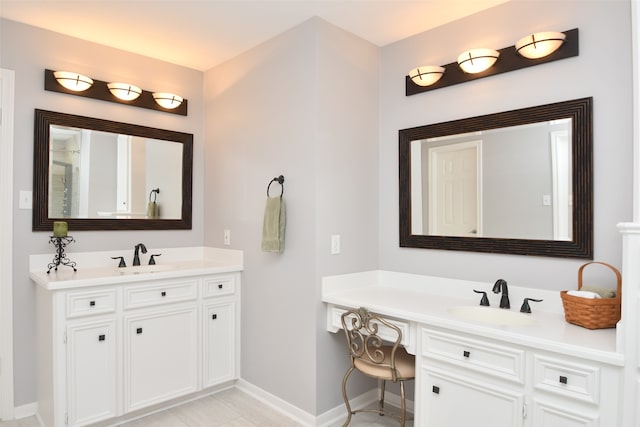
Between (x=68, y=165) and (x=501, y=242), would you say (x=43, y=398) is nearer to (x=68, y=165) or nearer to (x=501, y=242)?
(x=68, y=165)

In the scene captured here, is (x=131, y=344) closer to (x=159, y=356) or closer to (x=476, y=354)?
(x=159, y=356)

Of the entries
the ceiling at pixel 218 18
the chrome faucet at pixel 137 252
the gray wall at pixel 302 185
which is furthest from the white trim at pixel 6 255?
the gray wall at pixel 302 185

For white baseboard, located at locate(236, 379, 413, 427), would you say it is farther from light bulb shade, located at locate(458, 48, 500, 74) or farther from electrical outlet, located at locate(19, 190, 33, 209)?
light bulb shade, located at locate(458, 48, 500, 74)

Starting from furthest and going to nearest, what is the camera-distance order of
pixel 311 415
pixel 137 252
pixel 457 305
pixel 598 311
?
pixel 137 252 → pixel 311 415 → pixel 457 305 → pixel 598 311

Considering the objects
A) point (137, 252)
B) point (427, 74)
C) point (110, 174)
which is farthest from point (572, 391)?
point (110, 174)

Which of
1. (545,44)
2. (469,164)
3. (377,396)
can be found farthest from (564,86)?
(377,396)

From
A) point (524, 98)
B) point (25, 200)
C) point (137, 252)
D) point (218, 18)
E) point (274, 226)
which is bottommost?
point (137, 252)

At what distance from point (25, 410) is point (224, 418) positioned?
1268 millimetres

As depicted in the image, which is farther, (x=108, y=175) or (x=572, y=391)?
(x=108, y=175)

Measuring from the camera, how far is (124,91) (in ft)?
9.90

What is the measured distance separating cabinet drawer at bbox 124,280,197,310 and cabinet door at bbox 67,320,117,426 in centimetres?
17

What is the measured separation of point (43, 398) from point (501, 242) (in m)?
2.90

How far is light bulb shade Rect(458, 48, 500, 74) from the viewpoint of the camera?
7.61 feet

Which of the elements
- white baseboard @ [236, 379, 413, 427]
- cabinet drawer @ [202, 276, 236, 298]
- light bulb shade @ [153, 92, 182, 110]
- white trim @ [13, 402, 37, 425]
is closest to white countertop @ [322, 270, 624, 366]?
white baseboard @ [236, 379, 413, 427]
